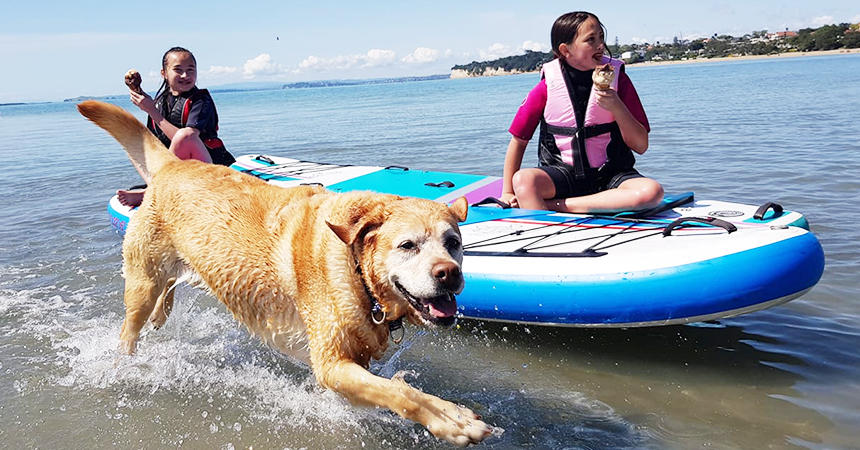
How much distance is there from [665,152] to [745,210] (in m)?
8.76

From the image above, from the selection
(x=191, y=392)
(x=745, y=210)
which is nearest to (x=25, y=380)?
(x=191, y=392)

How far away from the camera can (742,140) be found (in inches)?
585

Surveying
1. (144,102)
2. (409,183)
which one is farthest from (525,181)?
(144,102)

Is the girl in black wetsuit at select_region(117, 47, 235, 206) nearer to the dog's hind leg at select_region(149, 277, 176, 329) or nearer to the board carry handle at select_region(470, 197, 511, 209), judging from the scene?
the dog's hind leg at select_region(149, 277, 176, 329)

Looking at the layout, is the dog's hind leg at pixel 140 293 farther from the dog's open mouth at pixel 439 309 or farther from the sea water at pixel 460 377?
the dog's open mouth at pixel 439 309

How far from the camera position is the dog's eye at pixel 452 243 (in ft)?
11.2

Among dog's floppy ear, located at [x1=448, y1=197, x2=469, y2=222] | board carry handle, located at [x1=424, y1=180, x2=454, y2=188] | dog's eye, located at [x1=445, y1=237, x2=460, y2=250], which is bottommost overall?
board carry handle, located at [x1=424, y1=180, x2=454, y2=188]

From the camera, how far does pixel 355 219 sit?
3.52 meters

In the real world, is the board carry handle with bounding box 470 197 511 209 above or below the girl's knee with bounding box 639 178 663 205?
below

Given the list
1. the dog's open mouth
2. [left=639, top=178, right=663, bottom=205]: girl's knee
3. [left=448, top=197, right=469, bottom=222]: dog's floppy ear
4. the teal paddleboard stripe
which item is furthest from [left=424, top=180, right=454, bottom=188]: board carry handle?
the dog's open mouth

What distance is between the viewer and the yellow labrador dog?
3.29m

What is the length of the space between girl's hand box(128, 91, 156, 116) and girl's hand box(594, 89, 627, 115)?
5.12m

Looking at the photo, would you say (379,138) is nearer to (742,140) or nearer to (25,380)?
(742,140)

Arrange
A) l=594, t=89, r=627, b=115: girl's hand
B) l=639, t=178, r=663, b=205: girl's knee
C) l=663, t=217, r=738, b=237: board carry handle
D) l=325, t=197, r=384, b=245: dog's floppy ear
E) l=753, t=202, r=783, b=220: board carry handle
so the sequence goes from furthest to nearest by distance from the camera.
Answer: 1. l=639, t=178, r=663, b=205: girl's knee
2. l=594, t=89, r=627, b=115: girl's hand
3. l=753, t=202, r=783, b=220: board carry handle
4. l=663, t=217, r=738, b=237: board carry handle
5. l=325, t=197, r=384, b=245: dog's floppy ear
